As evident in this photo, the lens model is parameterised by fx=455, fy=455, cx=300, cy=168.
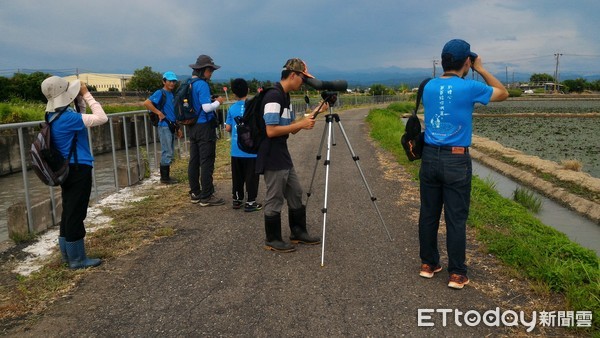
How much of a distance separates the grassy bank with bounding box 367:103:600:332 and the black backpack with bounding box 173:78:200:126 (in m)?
3.88

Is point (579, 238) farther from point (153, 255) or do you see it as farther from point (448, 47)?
point (153, 255)

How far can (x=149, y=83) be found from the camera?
42875 mm

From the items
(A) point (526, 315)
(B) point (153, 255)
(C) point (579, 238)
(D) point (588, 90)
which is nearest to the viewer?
(A) point (526, 315)

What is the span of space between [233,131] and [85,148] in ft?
8.62

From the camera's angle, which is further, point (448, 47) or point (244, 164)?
point (244, 164)

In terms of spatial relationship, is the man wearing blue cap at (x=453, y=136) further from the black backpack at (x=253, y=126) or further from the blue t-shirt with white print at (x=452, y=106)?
the black backpack at (x=253, y=126)

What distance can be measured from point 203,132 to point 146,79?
39599mm

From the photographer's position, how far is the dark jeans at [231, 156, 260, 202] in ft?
20.1

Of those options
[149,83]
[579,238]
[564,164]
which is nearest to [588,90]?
[149,83]

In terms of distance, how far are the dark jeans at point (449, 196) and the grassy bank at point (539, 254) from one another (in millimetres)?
721

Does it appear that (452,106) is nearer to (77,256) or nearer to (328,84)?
(328,84)

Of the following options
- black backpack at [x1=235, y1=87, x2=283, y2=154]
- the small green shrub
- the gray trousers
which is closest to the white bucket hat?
black backpack at [x1=235, y1=87, x2=283, y2=154]

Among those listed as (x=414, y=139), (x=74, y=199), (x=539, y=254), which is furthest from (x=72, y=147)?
(x=539, y=254)

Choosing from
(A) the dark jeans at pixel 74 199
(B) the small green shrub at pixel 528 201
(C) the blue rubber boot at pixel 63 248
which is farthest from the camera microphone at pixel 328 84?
(B) the small green shrub at pixel 528 201
